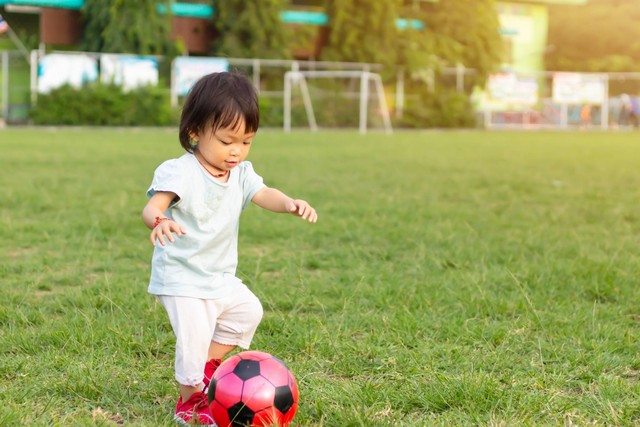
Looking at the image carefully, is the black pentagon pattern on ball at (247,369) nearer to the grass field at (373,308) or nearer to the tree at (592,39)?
the grass field at (373,308)

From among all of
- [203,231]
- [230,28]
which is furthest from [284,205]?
[230,28]

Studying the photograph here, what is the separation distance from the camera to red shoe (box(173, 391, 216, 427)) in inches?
106

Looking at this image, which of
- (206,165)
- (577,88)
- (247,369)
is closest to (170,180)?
(206,165)

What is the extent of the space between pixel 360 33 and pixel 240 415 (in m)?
32.7

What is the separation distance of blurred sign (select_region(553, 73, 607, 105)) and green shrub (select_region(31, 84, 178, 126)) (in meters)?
17.9

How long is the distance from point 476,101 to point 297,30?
9.01m

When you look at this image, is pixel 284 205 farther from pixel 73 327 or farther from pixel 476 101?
pixel 476 101

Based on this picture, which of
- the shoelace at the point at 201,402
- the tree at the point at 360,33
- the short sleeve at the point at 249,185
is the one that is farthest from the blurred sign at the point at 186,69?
the shoelace at the point at 201,402

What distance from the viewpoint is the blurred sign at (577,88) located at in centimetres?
3706

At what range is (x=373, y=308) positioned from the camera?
4238 millimetres

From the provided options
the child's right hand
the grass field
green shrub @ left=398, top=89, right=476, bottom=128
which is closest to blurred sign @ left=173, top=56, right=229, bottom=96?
green shrub @ left=398, top=89, right=476, bottom=128

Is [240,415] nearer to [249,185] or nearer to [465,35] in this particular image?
[249,185]

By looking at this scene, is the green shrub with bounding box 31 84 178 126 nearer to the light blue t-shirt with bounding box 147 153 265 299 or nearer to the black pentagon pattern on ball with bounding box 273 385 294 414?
the light blue t-shirt with bounding box 147 153 265 299

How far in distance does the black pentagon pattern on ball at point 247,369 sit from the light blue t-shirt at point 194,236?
0.27 metres
